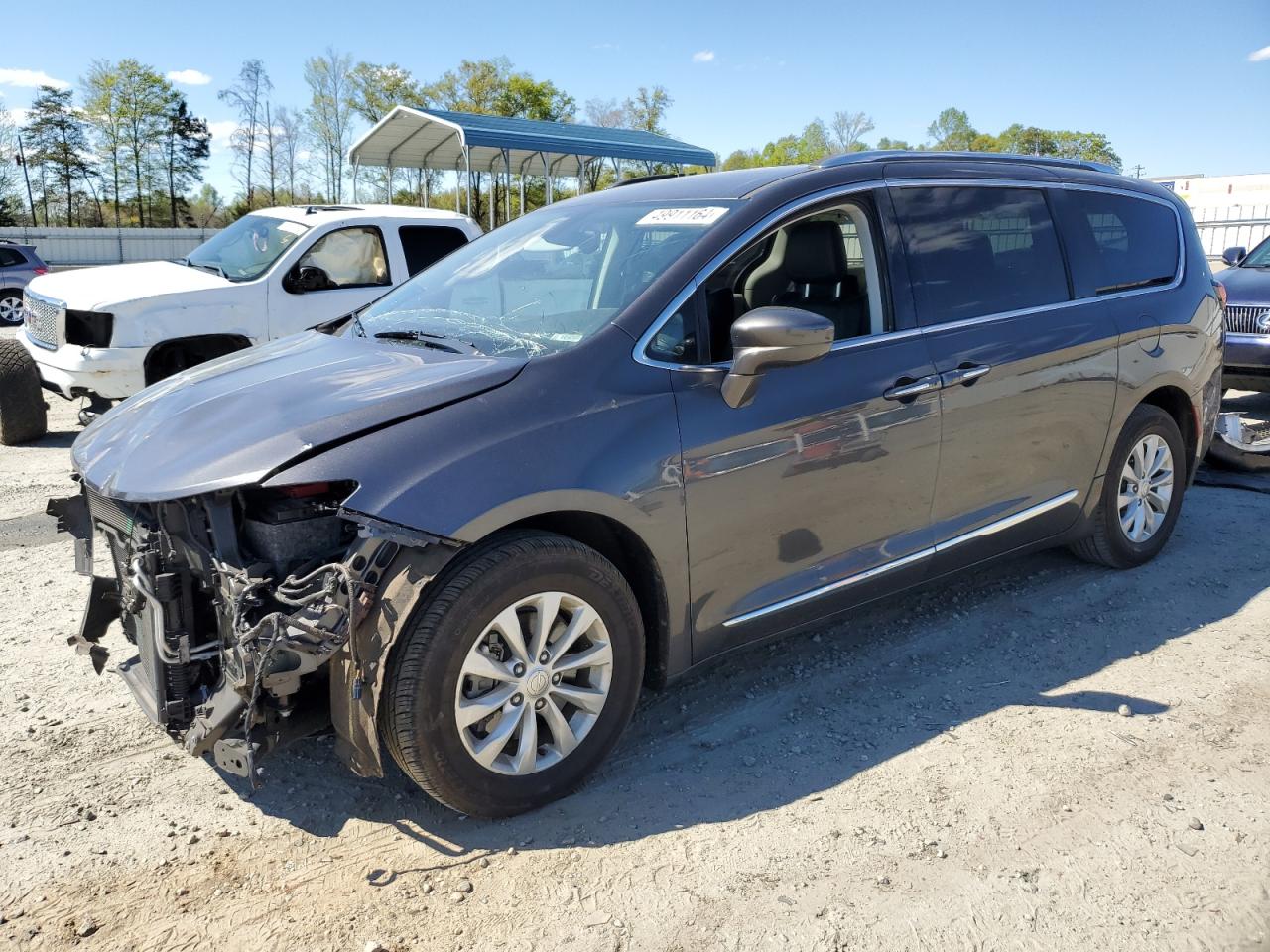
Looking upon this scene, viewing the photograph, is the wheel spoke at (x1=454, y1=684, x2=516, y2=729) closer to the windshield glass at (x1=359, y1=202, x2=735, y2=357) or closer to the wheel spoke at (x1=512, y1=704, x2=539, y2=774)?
the wheel spoke at (x1=512, y1=704, x2=539, y2=774)

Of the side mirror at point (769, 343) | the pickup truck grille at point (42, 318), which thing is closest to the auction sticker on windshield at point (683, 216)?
the side mirror at point (769, 343)

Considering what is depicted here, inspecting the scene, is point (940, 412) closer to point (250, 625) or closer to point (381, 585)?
point (381, 585)

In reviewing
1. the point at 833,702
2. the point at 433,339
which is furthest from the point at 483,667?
the point at 833,702

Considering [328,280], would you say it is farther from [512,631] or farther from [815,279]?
[512,631]

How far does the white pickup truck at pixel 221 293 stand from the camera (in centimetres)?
770

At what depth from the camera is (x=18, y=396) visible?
26.2ft

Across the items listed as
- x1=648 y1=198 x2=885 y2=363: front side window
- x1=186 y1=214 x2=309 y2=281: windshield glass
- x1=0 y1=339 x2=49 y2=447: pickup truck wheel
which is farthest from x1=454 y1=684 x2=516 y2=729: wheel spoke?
x1=0 y1=339 x2=49 y2=447: pickup truck wheel

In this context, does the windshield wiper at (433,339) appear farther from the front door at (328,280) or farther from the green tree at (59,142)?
the green tree at (59,142)

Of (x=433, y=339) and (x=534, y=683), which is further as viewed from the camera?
(x=433, y=339)

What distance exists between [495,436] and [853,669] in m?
1.93

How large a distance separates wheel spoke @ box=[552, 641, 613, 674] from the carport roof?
17601mm

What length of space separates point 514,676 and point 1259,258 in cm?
983

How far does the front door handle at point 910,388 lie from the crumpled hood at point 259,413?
1400 mm

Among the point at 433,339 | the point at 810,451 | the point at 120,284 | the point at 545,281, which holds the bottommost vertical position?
the point at 810,451
